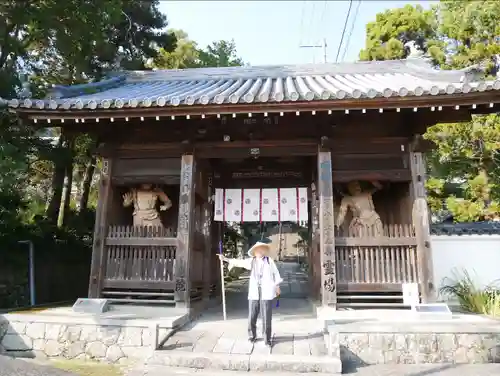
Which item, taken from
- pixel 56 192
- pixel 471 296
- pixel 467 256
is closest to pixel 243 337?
pixel 471 296

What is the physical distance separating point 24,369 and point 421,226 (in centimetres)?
651

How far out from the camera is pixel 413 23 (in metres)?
17.8

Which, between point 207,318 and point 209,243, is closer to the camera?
point 207,318

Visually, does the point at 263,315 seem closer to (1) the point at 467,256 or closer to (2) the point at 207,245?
(2) the point at 207,245

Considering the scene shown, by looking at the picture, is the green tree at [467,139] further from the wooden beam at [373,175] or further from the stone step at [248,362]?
the stone step at [248,362]

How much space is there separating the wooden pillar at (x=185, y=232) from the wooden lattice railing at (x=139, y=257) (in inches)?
9.6

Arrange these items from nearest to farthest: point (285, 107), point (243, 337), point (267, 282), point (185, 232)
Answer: point (267, 282), point (243, 337), point (285, 107), point (185, 232)

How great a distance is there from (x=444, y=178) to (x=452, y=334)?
9362 mm

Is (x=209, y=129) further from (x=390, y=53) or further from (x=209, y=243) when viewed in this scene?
(x=390, y=53)

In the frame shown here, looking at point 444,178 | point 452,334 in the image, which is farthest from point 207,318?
point 444,178

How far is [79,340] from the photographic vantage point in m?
5.71

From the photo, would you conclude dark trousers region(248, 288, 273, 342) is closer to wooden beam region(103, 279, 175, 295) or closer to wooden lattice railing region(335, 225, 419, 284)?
wooden lattice railing region(335, 225, 419, 284)

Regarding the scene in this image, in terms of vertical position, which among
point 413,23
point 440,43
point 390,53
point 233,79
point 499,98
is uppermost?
point 413,23

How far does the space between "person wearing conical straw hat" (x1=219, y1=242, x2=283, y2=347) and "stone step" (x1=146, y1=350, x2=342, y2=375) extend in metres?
0.51
